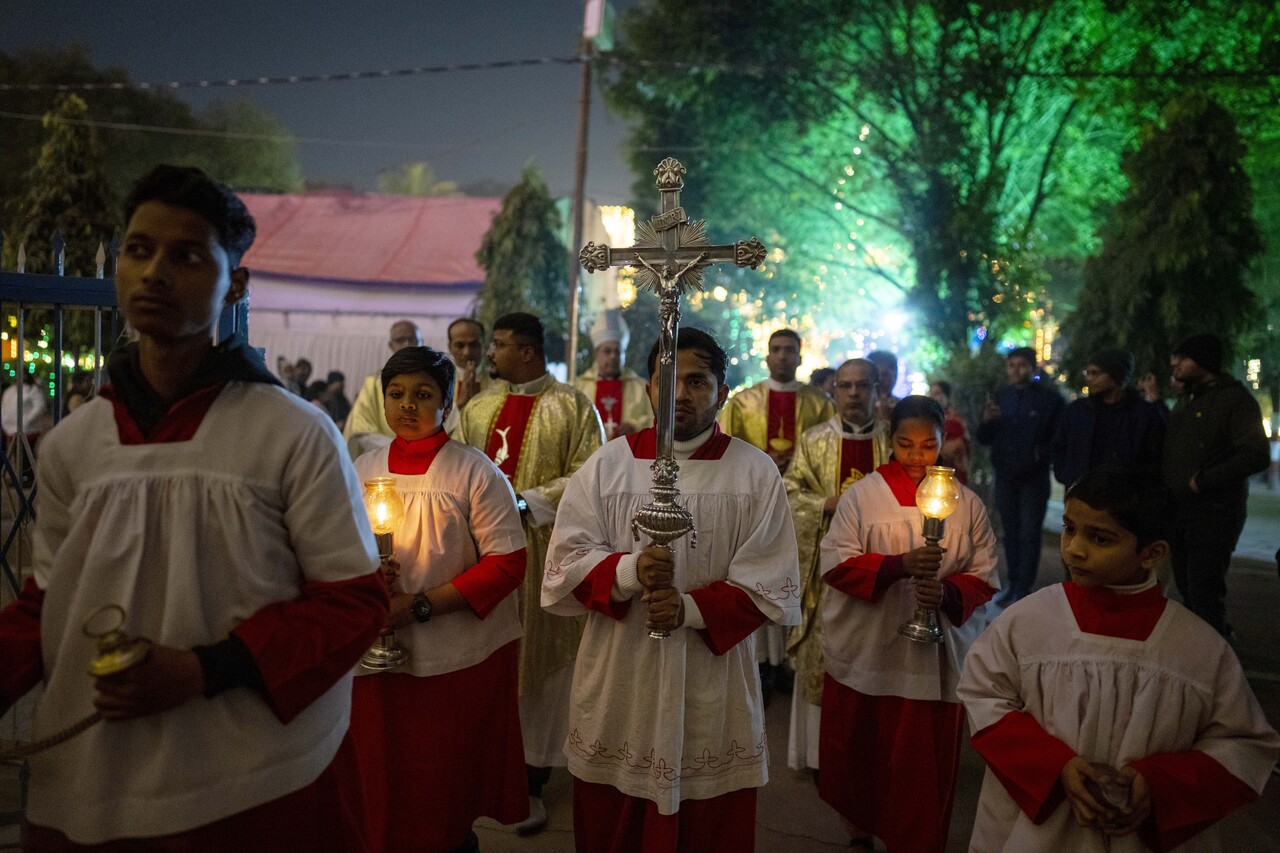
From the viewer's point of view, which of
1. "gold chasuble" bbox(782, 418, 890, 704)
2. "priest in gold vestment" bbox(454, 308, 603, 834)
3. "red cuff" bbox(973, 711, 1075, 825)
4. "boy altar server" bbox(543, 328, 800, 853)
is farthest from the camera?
"gold chasuble" bbox(782, 418, 890, 704)

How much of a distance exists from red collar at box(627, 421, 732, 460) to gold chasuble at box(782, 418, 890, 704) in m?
2.07

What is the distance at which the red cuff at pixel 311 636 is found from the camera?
202 cm

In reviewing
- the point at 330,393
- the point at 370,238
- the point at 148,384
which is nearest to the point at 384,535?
the point at 148,384

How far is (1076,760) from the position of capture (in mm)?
2775

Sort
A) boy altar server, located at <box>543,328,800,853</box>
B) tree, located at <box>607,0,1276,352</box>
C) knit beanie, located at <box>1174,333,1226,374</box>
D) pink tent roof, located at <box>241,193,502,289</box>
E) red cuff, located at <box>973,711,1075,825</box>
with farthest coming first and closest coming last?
pink tent roof, located at <box>241,193,502,289</box> < tree, located at <box>607,0,1276,352</box> < knit beanie, located at <box>1174,333,1226,374</box> < boy altar server, located at <box>543,328,800,853</box> < red cuff, located at <box>973,711,1075,825</box>

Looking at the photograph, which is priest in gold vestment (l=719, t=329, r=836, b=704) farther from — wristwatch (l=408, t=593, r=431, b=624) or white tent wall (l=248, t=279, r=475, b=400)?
white tent wall (l=248, t=279, r=475, b=400)

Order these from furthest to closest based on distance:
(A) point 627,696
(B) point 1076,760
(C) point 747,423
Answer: (C) point 747,423
(A) point 627,696
(B) point 1076,760

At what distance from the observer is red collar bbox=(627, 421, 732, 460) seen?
3.60 metres

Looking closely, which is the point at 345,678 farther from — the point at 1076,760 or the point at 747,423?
the point at 747,423

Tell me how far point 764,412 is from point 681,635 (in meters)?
4.24

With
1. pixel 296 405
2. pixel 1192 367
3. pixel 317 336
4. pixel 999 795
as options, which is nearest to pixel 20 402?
pixel 296 405

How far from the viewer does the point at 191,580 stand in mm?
2021

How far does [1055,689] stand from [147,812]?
7.79 ft

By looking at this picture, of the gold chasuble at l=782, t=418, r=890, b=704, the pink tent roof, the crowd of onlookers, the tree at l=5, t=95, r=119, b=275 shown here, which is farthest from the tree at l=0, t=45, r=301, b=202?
the gold chasuble at l=782, t=418, r=890, b=704
